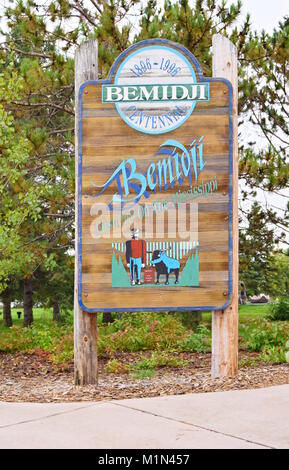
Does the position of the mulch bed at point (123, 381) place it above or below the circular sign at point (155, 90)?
below

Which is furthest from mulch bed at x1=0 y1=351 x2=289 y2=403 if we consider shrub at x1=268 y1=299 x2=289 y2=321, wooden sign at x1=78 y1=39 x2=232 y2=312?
shrub at x1=268 y1=299 x2=289 y2=321

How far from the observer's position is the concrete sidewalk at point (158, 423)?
403 cm

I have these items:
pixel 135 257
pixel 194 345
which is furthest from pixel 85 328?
pixel 194 345

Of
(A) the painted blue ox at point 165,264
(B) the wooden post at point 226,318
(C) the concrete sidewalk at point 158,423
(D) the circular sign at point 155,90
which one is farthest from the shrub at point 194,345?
(C) the concrete sidewalk at point 158,423

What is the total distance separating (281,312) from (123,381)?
868 cm

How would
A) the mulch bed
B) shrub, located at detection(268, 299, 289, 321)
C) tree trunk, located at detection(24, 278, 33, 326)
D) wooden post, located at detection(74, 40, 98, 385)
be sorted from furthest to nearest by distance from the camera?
tree trunk, located at detection(24, 278, 33, 326)
shrub, located at detection(268, 299, 289, 321)
wooden post, located at detection(74, 40, 98, 385)
the mulch bed

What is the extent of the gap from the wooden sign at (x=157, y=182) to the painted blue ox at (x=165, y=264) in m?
0.01

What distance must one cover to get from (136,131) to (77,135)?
70cm

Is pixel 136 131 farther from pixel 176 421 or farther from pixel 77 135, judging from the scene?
pixel 176 421

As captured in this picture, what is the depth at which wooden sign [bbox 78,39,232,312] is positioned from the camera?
7066 mm

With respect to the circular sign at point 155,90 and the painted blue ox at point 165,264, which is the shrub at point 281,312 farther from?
the circular sign at point 155,90

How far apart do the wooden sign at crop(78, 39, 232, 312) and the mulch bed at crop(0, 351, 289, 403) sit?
0.94 metres

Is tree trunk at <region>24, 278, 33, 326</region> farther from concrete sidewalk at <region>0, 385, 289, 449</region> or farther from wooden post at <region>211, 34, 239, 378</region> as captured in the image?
concrete sidewalk at <region>0, 385, 289, 449</region>

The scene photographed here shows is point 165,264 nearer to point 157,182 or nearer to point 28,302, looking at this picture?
point 157,182
